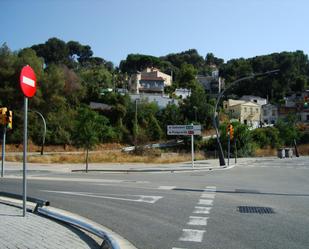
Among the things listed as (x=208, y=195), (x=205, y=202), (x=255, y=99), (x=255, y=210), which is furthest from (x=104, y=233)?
(x=255, y=99)

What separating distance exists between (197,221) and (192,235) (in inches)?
53.7

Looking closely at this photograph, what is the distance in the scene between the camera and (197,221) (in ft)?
30.8

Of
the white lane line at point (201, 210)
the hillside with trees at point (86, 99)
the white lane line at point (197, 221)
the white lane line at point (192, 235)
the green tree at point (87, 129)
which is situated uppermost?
the hillside with trees at point (86, 99)

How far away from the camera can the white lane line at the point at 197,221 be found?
905 cm

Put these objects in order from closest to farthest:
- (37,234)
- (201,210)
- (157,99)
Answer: (37,234), (201,210), (157,99)

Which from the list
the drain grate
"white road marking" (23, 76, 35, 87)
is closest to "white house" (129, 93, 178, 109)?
the drain grate

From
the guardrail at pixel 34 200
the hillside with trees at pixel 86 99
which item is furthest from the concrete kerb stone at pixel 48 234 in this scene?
the hillside with trees at pixel 86 99

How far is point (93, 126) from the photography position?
103 feet

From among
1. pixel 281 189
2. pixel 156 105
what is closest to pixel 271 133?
pixel 156 105

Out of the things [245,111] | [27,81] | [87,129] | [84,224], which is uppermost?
[245,111]

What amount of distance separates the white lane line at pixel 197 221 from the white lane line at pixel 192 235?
0.62 m

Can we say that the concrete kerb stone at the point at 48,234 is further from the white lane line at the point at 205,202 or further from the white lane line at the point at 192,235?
the white lane line at the point at 205,202

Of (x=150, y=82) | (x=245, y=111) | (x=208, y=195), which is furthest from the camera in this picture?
(x=150, y=82)

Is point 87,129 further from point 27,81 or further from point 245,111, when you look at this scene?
point 245,111
